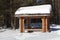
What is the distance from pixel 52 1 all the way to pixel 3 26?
32.3 feet

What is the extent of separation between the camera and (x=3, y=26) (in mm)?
23453

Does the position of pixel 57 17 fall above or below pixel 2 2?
below

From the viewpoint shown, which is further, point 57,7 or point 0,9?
point 57,7

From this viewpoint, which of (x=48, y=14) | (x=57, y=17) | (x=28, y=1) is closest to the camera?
(x=48, y=14)

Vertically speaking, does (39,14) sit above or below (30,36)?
above

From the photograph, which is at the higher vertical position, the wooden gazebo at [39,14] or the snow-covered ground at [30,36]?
the wooden gazebo at [39,14]

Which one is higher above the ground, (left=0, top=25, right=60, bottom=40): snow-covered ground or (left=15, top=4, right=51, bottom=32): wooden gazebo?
(left=15, top=4, right=51, bottom=32): wooden gazebo

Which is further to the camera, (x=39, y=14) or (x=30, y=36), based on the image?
(x=39, y=14)

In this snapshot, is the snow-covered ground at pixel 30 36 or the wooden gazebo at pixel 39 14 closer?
the snow-covered ground at pixel 30 36

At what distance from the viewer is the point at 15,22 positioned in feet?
70.6

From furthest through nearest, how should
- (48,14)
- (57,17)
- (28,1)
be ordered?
(57,17)
(28,1)
(48,14)

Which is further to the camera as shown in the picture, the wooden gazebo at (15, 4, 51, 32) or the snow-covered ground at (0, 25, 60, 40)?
the wooden gazebo at (15, 4, 51, 32)

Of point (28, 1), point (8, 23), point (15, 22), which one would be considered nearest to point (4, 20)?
point (8, 23)

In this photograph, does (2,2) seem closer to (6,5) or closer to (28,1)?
(6,5)
